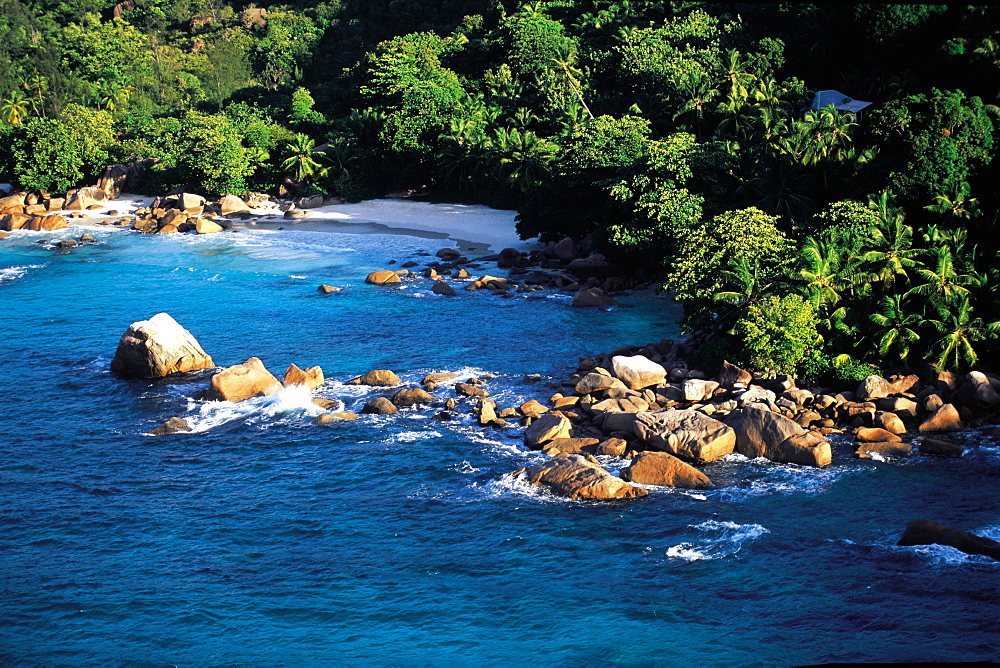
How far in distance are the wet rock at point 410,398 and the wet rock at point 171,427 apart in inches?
324

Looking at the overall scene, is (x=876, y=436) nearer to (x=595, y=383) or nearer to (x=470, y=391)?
(x=595, y=383)

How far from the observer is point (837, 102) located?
61.0m

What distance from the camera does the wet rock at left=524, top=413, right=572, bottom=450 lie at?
3403cm

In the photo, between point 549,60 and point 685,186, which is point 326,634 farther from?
point 549,60

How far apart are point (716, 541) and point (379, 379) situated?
17.8 meters

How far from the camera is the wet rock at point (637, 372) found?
127ft

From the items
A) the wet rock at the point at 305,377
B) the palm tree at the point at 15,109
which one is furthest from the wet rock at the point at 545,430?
the palm tree at the point at 15,109

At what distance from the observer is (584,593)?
2536cm

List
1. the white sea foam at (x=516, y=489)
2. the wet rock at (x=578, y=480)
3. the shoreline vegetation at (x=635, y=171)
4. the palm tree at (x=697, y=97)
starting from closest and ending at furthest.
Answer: the wet rock at (x=578, y=480) < the white sea foam at (x=516, y=489) < the shoreline vegetation at (x=635, y=171) < the palm tree at (x=697, y=97)

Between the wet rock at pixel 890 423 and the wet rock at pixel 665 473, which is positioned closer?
the wet rock at pixel 665 473

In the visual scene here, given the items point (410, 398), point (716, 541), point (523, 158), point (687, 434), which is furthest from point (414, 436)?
Result: point (523, 158)

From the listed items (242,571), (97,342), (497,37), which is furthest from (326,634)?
(497,37)

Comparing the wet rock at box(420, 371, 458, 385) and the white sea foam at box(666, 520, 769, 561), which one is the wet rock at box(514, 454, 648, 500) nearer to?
the white sea foam at box(666, 520, 769, 561)

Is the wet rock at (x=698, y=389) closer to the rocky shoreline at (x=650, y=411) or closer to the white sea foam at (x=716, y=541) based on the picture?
the rocky shoreline at (x=650, y=411)
